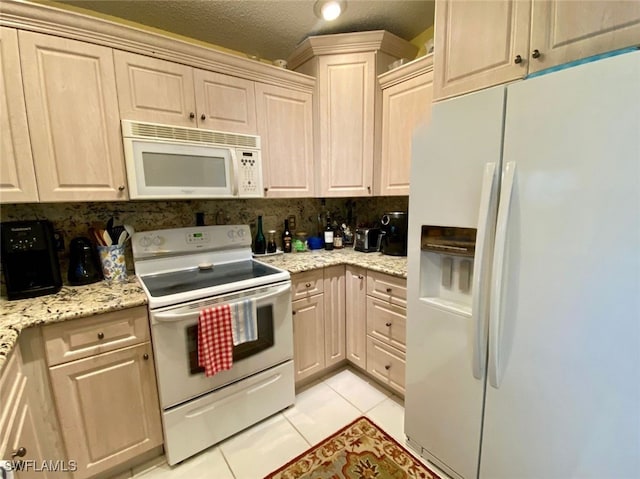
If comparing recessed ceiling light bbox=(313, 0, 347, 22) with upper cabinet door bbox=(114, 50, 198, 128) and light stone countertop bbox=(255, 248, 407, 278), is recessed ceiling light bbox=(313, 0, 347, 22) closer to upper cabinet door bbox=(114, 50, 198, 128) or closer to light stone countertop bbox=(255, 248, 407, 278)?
upper cabinet door bbox=(114, 50, 198, 128)

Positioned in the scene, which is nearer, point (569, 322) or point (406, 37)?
point (569, 322)

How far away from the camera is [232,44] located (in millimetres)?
2127

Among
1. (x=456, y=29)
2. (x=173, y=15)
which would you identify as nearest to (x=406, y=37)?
(x=456, y=29)

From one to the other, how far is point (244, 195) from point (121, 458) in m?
1.51

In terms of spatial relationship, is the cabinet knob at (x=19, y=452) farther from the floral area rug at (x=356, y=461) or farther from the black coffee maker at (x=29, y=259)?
the floral area rug at (x=356, y=461)

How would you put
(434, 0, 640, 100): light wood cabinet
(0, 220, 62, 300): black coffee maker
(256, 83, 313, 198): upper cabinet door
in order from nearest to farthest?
(434, 0, 640, 100): light wood cabinet
(0, 220, 62, 300): black coffee maker
(256, 83, 313, 198): upper cabinet door

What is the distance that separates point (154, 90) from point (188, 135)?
27 cm

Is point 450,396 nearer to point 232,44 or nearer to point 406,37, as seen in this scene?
point 406,37

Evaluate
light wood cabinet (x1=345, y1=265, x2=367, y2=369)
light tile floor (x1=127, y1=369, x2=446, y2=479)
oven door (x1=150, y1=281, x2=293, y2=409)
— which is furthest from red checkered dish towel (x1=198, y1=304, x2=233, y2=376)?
light wood cabinet (x1=345, y1=265, x2=367, y2=369)

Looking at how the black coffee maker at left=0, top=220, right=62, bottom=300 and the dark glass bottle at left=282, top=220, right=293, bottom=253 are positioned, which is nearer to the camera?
the black coffee maker at left=0, top=220, right=62, bottom=300

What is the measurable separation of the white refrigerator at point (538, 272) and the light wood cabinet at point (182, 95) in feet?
3.84

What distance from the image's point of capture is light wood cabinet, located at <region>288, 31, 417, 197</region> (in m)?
2.06

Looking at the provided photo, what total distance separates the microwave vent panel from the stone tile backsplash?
500 mm

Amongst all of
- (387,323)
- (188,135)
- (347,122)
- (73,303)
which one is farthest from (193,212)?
(387,323)
